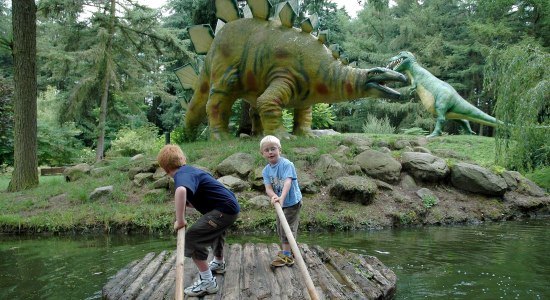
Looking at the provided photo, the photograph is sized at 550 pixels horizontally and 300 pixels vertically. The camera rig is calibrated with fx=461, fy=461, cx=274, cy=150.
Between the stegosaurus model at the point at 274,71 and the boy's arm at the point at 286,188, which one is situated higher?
the stegosaurus model at the point at 274,71

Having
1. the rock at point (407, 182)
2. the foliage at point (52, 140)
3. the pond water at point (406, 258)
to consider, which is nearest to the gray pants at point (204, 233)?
the pond water at point (406, 258)

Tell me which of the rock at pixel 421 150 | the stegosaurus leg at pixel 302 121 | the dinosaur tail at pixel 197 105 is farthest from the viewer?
the dinosaur tail at pixel 197 105

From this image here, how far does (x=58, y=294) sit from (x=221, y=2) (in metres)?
6.87

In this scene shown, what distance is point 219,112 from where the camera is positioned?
940 centimetres

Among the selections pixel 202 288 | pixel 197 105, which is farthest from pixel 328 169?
pixel 202 288

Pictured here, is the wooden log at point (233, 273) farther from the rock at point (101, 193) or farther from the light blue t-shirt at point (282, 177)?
the rock at point (101, 193)

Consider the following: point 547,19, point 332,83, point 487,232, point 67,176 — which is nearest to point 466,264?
point 487,232

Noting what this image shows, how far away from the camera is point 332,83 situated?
8.39m

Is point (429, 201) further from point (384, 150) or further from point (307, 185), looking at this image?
point (307, 185)

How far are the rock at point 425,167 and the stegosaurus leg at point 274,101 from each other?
2430 mm

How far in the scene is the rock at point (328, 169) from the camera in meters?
7.94

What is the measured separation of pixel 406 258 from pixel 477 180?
146 inches

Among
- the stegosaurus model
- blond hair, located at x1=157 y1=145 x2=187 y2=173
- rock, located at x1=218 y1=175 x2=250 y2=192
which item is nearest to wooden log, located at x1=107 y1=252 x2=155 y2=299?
blond hair, located at x1=157 y1=145 x2=187 y2=173

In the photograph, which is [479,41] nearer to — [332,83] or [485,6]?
[485,6]
